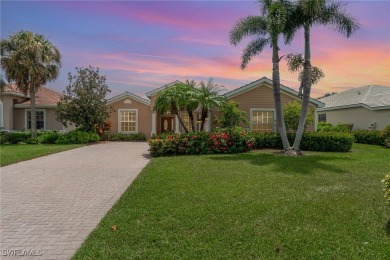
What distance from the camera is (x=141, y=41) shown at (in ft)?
46.7

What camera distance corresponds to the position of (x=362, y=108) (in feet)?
77.5

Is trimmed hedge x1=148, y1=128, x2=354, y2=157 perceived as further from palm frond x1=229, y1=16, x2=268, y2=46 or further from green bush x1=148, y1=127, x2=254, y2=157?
palm frond x1=229, y1=16, x2=268, y2=46

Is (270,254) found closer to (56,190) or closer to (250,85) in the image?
(56,190)

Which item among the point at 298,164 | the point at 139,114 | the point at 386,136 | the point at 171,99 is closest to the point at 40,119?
the point at 139,114

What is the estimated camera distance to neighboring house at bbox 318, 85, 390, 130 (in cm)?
2170

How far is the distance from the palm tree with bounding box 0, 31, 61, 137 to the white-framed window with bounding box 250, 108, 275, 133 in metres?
16.4

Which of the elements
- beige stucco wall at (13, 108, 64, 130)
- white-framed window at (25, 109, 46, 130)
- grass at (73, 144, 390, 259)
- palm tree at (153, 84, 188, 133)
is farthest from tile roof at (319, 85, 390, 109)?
white-framed window at (25, 109, 46, 130)

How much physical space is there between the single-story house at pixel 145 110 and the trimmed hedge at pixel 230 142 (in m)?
3.79

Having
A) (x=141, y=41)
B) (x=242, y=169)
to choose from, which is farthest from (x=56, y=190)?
(x=141, y=41)

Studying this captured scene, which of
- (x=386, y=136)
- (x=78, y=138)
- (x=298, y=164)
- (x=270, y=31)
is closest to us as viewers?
(x=298, y=164)

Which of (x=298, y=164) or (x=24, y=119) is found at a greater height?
(x=24, y=119)

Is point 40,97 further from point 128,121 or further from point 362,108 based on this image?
point 362,108

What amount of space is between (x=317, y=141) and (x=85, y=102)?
1673 cm

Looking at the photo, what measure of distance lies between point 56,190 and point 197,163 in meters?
5.28
